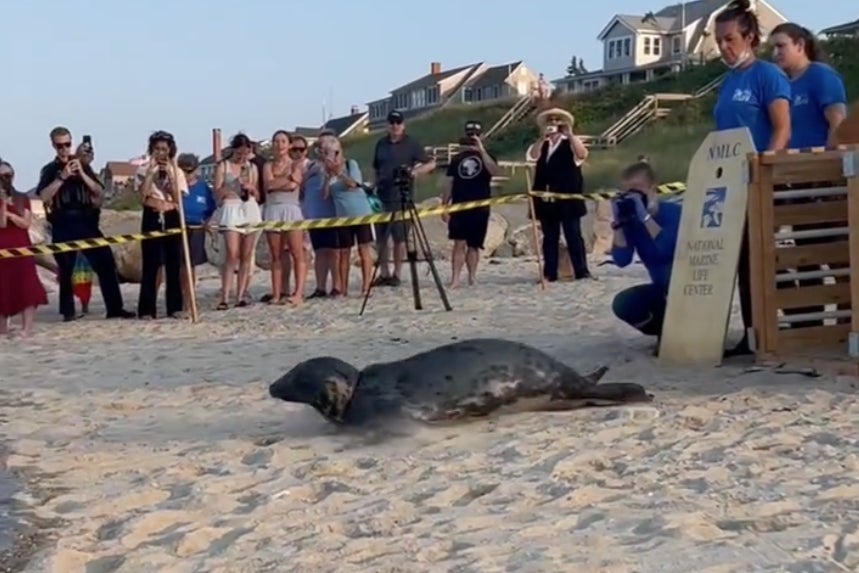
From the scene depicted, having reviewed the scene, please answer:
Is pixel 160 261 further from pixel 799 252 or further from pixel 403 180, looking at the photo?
pixel 799 252

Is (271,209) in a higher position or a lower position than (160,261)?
higher

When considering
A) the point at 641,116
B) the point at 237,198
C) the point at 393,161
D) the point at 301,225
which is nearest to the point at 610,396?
the point at 301,225

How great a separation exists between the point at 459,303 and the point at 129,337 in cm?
300

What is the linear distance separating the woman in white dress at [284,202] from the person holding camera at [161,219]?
0.85 metres

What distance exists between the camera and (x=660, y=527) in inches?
157

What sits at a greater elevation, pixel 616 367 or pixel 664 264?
pixel 664 264

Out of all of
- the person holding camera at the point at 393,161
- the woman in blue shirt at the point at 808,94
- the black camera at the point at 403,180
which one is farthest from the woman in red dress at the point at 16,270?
the woman in blue shirt at the point at 808,94

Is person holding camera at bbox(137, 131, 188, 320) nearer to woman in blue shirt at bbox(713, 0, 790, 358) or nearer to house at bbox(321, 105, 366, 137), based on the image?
woman in blue shirt at bbox(713, 0, 790, 358)

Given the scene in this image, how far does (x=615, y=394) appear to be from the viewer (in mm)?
6184

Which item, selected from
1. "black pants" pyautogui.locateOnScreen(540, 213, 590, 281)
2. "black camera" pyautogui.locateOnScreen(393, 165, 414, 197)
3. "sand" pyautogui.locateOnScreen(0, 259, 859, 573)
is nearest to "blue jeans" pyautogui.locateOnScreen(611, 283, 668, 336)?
"sand" pyautogui.locateOnScreen(0, 259, 859, 573)

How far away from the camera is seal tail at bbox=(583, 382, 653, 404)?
→ 20.3 feet

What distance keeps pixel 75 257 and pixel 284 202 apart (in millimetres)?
2118

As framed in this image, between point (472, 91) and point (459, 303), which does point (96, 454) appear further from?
point (472, 91)

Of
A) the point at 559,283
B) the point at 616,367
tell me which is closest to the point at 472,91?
the point at 559,283
